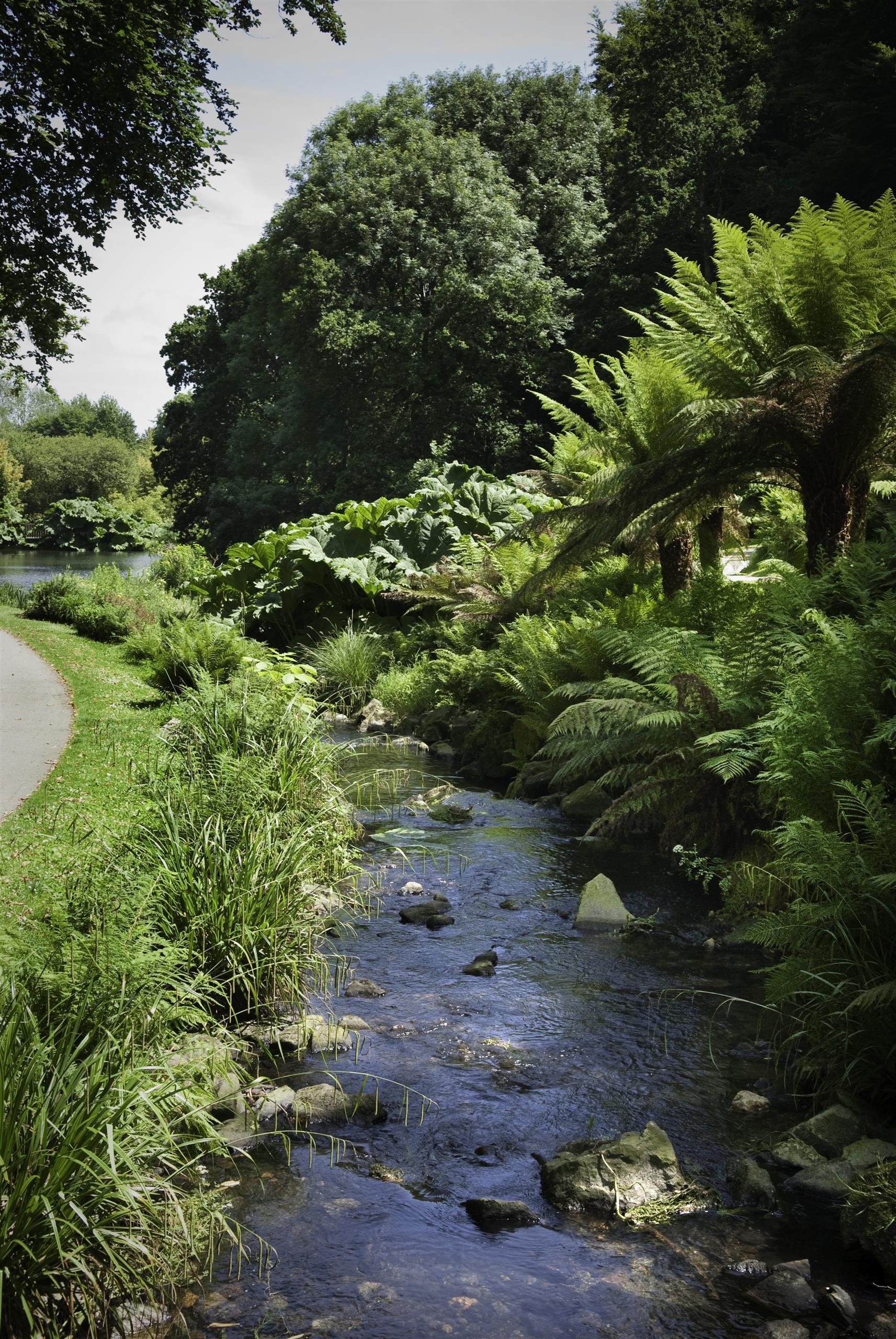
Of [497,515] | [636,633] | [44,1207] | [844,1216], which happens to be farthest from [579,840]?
[497,515]

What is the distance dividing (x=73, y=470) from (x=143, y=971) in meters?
79.9

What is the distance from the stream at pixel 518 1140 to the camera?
2646mm

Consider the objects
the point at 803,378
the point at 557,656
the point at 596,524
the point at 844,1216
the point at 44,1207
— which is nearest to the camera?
the point at 44,1207

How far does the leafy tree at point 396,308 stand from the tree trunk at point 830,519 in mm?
17121

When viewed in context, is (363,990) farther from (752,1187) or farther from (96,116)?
(96,116)

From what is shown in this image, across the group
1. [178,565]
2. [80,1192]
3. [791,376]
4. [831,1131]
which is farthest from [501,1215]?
[178,565]

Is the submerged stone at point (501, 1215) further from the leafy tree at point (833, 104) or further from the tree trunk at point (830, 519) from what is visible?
the leafy tree at point (833, 104)

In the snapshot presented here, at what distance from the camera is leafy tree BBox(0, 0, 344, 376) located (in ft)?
42.0

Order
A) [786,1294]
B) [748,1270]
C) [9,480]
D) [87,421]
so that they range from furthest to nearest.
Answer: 1. [87,421]
2. [9,480]
3. [748,1270]
4. [786,1294]

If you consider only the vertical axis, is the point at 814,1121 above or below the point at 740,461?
below

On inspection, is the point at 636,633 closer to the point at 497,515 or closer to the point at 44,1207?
the point at 44,1207

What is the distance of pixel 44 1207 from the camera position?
226cm

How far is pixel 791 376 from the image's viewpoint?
614 cm

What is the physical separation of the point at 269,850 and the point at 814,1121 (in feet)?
7.47
